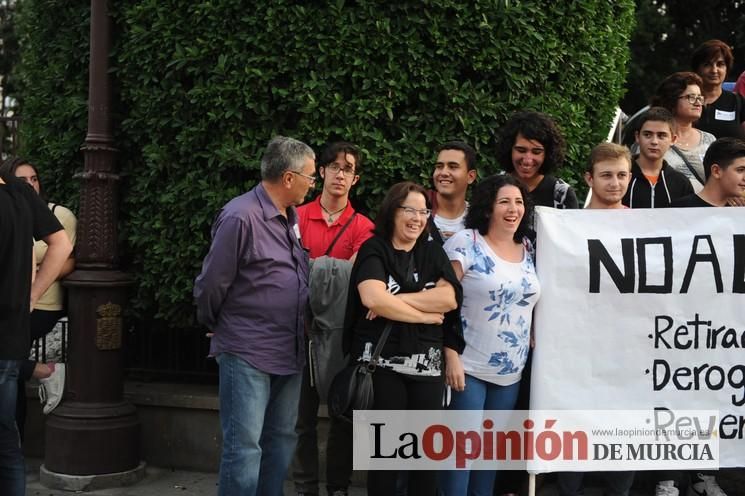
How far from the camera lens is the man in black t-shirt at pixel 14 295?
13.1 ft

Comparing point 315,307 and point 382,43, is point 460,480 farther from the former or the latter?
point 382,43

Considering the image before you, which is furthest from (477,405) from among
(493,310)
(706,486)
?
(706,486)

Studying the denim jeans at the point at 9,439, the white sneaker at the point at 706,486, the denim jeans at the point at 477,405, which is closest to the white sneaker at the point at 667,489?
the white sneaker at the point at 706,486

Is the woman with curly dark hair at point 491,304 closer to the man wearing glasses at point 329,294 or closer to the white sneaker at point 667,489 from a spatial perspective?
the man wearing glasses at point 329,294

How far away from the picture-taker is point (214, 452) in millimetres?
5797

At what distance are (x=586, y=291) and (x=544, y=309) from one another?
25 cm

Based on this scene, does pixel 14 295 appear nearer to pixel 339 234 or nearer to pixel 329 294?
pixel 329 294

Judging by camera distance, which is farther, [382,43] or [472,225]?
[382,43]

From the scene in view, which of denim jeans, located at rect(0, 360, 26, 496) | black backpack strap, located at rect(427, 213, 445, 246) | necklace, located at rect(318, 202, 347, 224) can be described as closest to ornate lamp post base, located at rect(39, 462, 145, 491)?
denim jeans, located at rect(0, 360, 26, 496)

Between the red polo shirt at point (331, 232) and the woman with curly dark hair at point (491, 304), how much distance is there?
0.55m

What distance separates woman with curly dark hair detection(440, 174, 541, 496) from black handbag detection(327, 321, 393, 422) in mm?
390

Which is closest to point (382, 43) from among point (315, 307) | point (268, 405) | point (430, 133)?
point (430, 133)

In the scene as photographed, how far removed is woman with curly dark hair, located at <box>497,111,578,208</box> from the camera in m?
4.79

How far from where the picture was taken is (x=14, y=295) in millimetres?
4000
